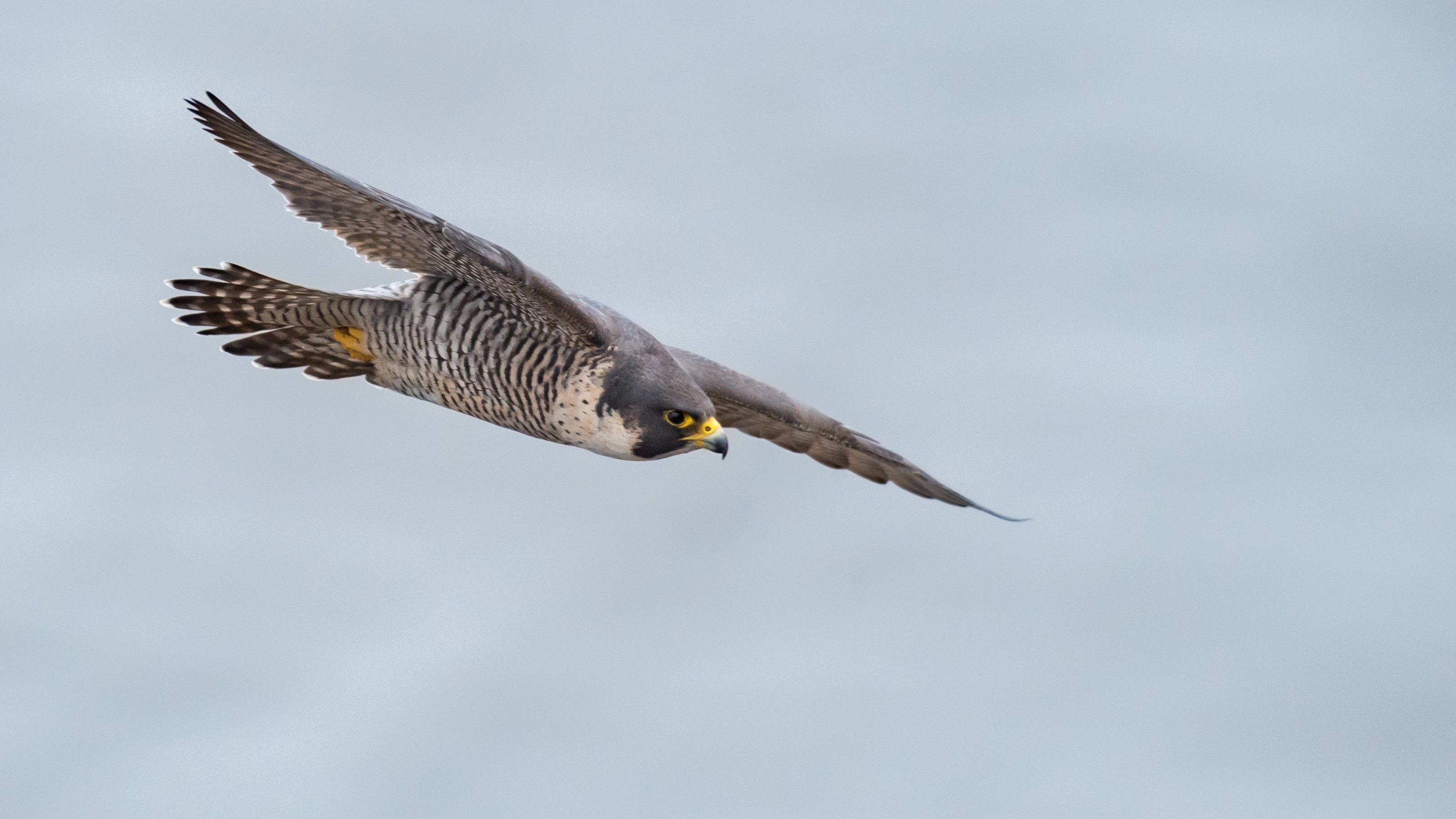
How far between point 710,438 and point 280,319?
2623 millimetres

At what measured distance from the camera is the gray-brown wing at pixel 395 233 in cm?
944

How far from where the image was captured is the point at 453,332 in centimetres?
1023

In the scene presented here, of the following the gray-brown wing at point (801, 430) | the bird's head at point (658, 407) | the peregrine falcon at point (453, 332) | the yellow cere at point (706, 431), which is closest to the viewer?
the peregrine falcon at point (453, 332)

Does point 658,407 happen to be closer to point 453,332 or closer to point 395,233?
point 453,332

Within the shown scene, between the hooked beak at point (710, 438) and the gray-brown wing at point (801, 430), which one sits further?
the gray-brown wing at point (801, 430)

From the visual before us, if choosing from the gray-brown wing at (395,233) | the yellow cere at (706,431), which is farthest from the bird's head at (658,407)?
the gray-brown wing at (395,233)

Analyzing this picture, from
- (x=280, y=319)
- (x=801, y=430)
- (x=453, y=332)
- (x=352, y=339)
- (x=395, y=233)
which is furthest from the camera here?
(x=801, y=430)

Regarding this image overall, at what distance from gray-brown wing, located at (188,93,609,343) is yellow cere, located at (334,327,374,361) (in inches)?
20.1

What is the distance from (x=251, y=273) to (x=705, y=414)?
2.71 metres

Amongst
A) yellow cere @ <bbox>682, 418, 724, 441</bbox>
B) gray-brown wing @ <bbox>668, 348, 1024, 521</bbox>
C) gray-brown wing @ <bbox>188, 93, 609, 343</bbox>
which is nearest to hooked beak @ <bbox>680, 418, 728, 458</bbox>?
yellow cere @ <bbox>682, 418, 724, 441</bbox>

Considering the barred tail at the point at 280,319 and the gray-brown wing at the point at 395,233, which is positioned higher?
the gray-brown wing at the point at 395,233

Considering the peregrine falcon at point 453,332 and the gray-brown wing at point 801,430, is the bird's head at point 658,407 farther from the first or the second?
the gray-brown wing at point 801,430

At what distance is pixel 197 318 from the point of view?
10680 millimetres

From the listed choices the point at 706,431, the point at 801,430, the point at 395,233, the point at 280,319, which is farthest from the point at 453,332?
the point at 801,430
